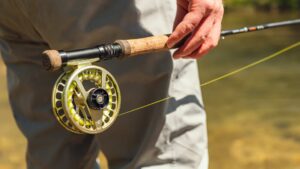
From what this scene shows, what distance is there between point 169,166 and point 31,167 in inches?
13.3

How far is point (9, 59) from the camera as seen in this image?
125cm

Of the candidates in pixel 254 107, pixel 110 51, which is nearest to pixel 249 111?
pixel 254 107

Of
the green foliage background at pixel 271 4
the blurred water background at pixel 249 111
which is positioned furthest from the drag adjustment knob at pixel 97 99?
the green foliage background at pixel 271 4

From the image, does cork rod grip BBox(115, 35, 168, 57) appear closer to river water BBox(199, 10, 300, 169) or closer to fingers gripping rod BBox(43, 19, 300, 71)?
fingers gripping rod BBox(43, 19, 300, 71)

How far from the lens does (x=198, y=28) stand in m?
0.99

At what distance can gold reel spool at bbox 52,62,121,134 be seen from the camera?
89 cm

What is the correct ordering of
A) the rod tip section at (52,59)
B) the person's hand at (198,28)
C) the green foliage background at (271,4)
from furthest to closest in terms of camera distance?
1. the green foliage background at (271,4)
2. the person's hand at (198,28)
3. the rod tip section at (52,59)

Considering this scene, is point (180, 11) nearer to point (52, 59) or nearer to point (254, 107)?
point (52, 59)

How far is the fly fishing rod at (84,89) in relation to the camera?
2.92 ft

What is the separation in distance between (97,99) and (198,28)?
0.67 ft

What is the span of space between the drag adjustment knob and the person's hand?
0.15 m

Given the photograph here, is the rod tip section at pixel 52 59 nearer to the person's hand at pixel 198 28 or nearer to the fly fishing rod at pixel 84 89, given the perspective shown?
the fly fishing rod at pixel 84 89

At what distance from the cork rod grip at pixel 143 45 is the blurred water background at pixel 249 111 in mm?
1201

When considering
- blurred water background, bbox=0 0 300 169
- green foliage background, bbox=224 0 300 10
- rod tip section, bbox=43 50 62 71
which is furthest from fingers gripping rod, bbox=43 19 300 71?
green foliage background, bbox=224 0 300 10
